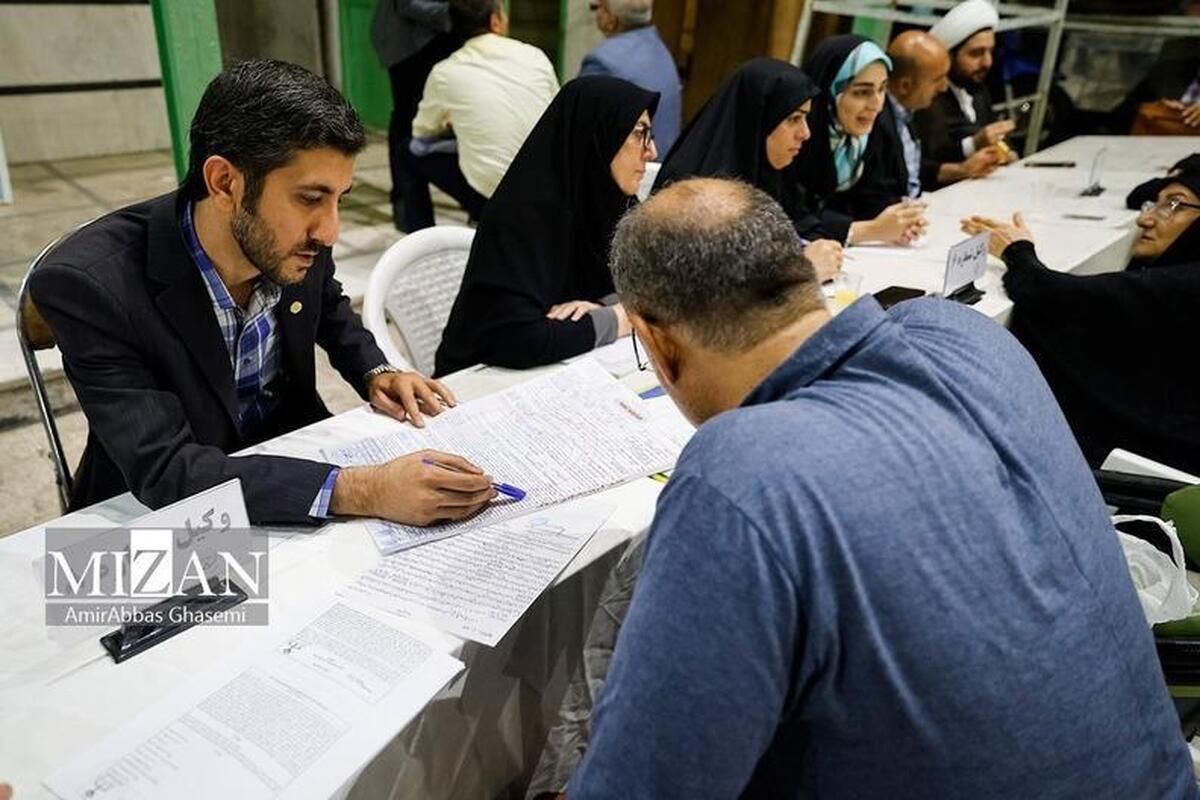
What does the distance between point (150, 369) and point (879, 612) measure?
3.47 feet

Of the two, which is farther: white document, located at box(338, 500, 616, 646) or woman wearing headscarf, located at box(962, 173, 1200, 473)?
woman wearing headscarf, located at box(962, 173, 1200, 473)

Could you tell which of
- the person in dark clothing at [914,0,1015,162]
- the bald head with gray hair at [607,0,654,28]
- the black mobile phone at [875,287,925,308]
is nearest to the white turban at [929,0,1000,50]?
the person in dark clothing at [914,0,1015,162]

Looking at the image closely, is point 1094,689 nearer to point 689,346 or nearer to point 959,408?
point 959,408

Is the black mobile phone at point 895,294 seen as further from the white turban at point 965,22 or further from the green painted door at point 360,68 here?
the green painted door at point 360,68

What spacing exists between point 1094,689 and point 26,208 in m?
4.66

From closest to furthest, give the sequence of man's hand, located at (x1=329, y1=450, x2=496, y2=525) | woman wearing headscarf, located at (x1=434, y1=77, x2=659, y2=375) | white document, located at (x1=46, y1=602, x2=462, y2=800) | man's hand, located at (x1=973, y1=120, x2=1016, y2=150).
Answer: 1. white document, located at (x1=46, y1=602, x2=462, y2=800)
2. man's hand, located at (x1=329, y1=450, x2=496, y2=525)
3. woman wearing headscarf, located at (x1=434, y1=77, x2=659, y2=375)
4. man's hand, located at (x1=973, y1=120, x2=1016, y2=150)

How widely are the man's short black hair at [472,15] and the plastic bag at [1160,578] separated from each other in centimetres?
289

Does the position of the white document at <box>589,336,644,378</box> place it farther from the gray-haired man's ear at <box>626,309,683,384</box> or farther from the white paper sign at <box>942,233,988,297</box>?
the white paper sign at <box>942,233,988,297</box>

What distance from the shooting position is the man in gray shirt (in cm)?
64

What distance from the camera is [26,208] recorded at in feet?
13.2

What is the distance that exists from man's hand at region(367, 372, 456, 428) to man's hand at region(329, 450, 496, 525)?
0.26 metres

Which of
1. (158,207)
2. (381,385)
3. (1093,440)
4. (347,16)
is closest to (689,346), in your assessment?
(381,385)

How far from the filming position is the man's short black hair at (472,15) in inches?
130

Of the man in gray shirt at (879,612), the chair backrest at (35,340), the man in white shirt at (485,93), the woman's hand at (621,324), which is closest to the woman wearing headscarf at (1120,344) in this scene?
the woman's hand at (621,324)
